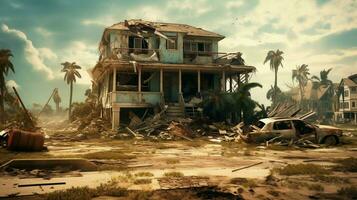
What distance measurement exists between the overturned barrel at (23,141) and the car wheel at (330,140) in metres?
13.5

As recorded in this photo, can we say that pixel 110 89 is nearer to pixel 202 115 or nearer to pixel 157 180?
pixel 202 115

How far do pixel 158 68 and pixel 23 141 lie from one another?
13270 millimetres

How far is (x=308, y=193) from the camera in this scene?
5.81 metres

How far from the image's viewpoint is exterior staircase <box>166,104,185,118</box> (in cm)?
2225

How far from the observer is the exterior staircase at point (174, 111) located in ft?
73.0

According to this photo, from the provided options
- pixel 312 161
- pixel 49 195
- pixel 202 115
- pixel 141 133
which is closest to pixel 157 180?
pixel 49 195

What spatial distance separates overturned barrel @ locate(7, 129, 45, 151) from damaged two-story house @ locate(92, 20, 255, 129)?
9084 mm

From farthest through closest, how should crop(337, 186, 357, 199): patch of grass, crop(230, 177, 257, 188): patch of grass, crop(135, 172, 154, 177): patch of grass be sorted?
crop(135, 172, 154, 177): patch of grass < crop(230, 177, 257, 188): patch of grass < crop(337, 186, 357, 199): patch of grass

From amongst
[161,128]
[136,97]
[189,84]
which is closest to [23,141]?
[161,128]

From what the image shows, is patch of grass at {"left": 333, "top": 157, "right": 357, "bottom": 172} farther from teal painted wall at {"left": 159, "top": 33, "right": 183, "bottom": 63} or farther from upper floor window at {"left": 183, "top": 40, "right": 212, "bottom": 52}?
upper floor window at {"left": 183, "top": 40, "right": 212, "bottom": 52}

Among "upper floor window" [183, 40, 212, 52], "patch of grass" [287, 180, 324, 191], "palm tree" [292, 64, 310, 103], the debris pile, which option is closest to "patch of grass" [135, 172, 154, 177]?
"patch of grass" [287, 180, 324, 191]

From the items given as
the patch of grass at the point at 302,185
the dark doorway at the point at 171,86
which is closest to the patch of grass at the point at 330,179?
the patch of grass at the point at 302,185

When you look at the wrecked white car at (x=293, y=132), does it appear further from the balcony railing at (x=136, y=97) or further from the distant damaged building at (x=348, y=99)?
the distant damaged building at (x=348, y=99)

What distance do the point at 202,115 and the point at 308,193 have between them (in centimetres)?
1607
